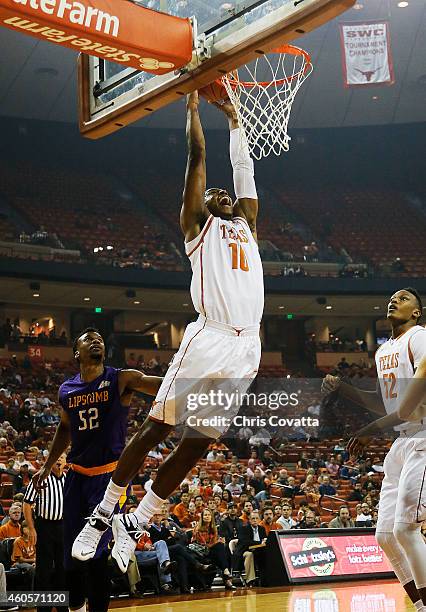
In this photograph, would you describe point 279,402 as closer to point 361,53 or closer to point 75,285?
point 75,285

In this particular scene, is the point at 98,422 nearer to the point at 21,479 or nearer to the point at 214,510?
the point at 214,510

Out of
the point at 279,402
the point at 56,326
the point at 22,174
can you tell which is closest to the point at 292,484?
the point at 279,402

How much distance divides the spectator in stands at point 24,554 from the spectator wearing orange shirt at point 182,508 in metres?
3.33

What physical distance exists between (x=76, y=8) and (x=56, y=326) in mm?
24162

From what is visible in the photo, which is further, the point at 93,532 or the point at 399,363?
the point at 399,363

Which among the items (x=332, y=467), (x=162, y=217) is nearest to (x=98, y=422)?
(x=332, y=467)

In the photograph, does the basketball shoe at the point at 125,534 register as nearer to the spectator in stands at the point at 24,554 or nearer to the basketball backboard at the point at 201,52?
the basketball backboard at the point at 201,52

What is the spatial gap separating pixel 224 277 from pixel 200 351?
52cm

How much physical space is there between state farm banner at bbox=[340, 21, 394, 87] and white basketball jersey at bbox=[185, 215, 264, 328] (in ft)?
45.7

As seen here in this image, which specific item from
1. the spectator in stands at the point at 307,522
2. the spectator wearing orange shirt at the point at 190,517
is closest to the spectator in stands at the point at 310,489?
the spectator in stands at the point at 307,522

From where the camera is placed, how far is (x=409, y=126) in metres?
29.2

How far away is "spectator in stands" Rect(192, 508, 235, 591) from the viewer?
11.8m

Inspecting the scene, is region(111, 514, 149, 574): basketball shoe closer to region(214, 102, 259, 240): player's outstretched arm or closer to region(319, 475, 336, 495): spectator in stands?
region(214, 102, 259, 240): player's outstretched arm

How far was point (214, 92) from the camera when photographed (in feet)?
18.7
